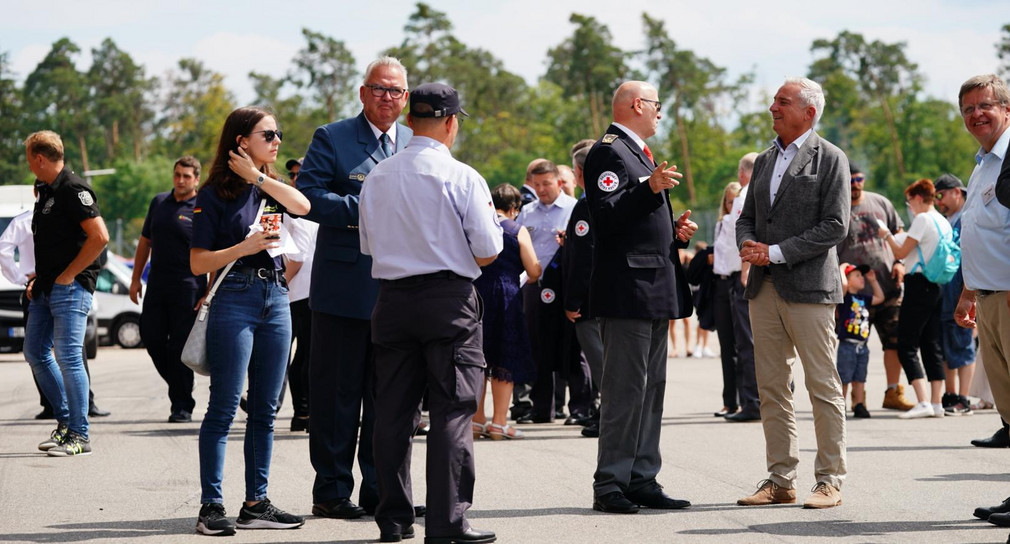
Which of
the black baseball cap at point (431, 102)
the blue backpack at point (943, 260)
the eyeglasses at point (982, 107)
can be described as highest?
the eyeglasses at point (982, 107)

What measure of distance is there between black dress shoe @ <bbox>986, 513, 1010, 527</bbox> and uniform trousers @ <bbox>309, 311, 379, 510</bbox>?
313 cm

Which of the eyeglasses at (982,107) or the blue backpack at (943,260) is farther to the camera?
the blue backpack at (943,260)

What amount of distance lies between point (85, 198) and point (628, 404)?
4.37m

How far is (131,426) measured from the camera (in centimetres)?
1109

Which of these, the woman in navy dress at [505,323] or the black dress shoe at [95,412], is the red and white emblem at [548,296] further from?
the black dress shoe at [95,412]

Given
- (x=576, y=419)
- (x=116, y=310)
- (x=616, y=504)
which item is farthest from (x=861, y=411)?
(x=116, y=310)

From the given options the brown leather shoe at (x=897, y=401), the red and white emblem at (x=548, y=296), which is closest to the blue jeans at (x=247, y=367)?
the red and white emblem at (x=548, y=296)

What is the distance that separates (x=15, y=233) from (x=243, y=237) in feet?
15.9

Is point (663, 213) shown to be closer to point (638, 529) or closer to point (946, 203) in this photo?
point (638, 529)

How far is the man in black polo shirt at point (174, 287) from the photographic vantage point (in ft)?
37.4

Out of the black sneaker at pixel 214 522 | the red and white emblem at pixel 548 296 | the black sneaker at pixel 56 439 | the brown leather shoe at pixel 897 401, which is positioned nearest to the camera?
the black sneaker at pixel 214 522

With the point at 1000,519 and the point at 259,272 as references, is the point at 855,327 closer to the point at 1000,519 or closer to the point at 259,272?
the point at 1000,519

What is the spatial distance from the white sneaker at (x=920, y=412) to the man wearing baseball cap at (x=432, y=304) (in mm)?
6461

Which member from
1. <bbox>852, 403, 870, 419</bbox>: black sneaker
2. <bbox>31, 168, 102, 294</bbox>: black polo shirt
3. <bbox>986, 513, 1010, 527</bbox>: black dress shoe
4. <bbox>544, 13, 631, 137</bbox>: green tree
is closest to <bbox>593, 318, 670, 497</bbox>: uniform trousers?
<bbox>986, 513, 1010, 527</bbox>: black dress shoe
